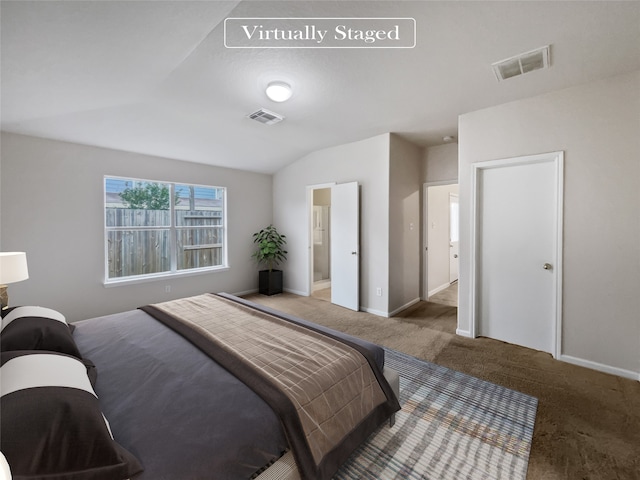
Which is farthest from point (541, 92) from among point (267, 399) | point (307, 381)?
point (267, 399)

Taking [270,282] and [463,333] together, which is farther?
[270,282]

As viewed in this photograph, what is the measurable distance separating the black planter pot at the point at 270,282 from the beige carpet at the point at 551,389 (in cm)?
142

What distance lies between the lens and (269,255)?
5344 mm

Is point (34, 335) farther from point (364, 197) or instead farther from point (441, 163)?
point (441, 163)

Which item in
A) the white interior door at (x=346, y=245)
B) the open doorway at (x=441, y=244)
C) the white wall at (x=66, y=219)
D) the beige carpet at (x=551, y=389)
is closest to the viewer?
the beige carpet at (x=551, y=389)

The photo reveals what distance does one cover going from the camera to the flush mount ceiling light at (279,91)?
8.88 feet

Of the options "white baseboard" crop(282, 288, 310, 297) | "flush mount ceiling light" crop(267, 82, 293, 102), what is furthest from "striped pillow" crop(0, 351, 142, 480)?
"white baseboard" crop(282, 288, 310, 297)

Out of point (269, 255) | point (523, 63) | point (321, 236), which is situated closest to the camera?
point (523, 63)

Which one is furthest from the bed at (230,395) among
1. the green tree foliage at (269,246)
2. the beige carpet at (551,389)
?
the green tree foliage at (269,246)

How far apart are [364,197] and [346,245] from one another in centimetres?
80

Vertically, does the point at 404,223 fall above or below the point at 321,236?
above

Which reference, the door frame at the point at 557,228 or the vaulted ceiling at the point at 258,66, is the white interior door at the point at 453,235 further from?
the door frame at the point at 557,228

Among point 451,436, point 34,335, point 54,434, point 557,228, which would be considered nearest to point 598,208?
point 557,228

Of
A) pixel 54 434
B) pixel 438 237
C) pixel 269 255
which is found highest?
pixel 438 237
